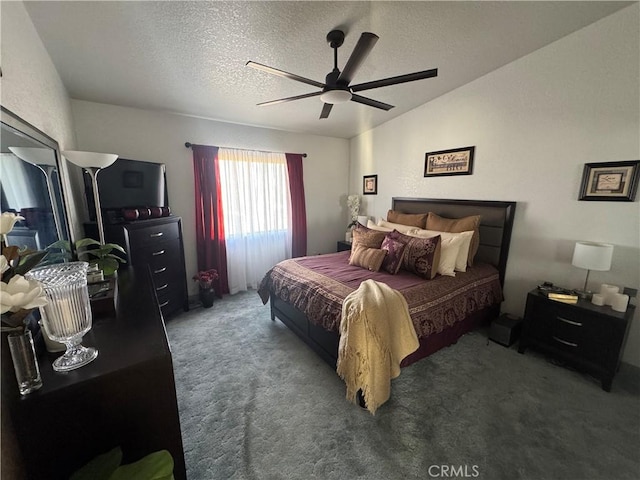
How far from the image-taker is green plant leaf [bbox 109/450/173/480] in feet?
2.46

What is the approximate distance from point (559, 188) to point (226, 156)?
12.4 ft

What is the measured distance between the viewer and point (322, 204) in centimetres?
463

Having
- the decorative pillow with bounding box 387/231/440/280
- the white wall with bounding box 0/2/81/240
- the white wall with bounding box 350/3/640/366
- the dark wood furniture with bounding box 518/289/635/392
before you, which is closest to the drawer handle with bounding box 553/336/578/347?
the dark wood furniture with bounding box 518/289/635/392

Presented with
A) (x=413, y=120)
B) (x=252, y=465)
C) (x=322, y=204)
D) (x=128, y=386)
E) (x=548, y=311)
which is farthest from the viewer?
(x=322, y=204)

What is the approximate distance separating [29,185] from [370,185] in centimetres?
393

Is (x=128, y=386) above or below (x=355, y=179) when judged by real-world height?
below

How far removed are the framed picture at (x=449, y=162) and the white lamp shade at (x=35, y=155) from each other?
3558 millimetres

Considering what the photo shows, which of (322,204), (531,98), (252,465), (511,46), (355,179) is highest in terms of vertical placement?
(511,46)

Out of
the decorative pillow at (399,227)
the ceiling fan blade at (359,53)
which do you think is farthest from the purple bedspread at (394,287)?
the ceiling fan blade at (359,53)

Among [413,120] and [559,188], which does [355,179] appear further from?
[559,188]

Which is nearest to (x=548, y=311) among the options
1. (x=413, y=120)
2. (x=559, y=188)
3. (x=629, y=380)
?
(x=629, y=380)

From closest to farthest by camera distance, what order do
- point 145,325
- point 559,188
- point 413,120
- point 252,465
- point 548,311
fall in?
point 145,325 → point 252,465 → point 548,311 → point 559,188 → point 413,120

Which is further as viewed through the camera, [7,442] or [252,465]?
[252,465]

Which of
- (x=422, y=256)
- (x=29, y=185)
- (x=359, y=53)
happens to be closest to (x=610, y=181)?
(x=422, y=256)
